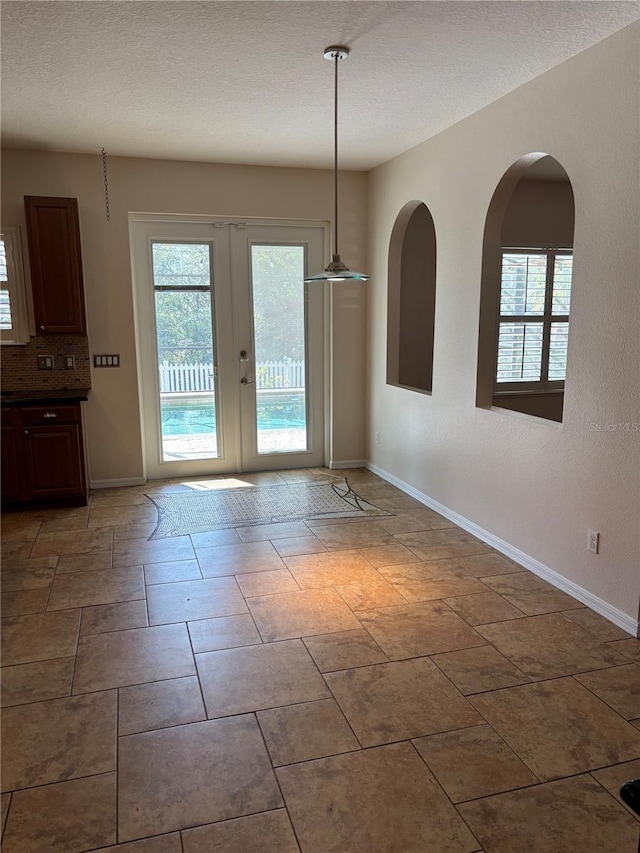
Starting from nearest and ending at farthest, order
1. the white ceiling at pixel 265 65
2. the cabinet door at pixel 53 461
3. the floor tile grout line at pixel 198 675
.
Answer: the floor tile grout line at pixel 198 675
the white ceiling at pixel 265 65
the cabinet door at pixel 53 461

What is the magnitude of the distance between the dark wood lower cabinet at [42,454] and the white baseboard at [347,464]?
7.49ft

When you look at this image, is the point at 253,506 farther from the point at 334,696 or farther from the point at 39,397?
the point at 334,696

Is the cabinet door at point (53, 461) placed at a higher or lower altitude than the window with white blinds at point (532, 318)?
lower

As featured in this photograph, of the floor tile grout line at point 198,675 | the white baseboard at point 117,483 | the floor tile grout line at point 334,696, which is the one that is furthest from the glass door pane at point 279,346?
the floor tile grout line at point 334,696

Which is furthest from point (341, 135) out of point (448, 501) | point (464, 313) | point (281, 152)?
point (448, 501)

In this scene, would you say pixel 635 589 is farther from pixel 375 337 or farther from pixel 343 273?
pixel 375 337

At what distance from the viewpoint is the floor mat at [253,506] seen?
4480mm

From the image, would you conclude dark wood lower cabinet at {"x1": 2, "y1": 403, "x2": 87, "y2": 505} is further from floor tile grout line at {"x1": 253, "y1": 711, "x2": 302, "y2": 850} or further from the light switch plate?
floor tile grout line at {"x1": 253, "y1": 711, "x2": 302, "y2": 850}

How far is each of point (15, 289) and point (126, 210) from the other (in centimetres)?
107

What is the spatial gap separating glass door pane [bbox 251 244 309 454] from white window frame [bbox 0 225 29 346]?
186 centimetres

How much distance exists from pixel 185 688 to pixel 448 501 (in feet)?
8.36

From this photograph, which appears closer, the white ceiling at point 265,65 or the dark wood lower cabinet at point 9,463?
the white ceiling at point 265,65

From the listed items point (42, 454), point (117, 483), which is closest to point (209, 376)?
point (117, 483)

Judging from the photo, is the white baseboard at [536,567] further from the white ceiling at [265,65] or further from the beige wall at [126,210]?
the white ceiling at [265,65]
